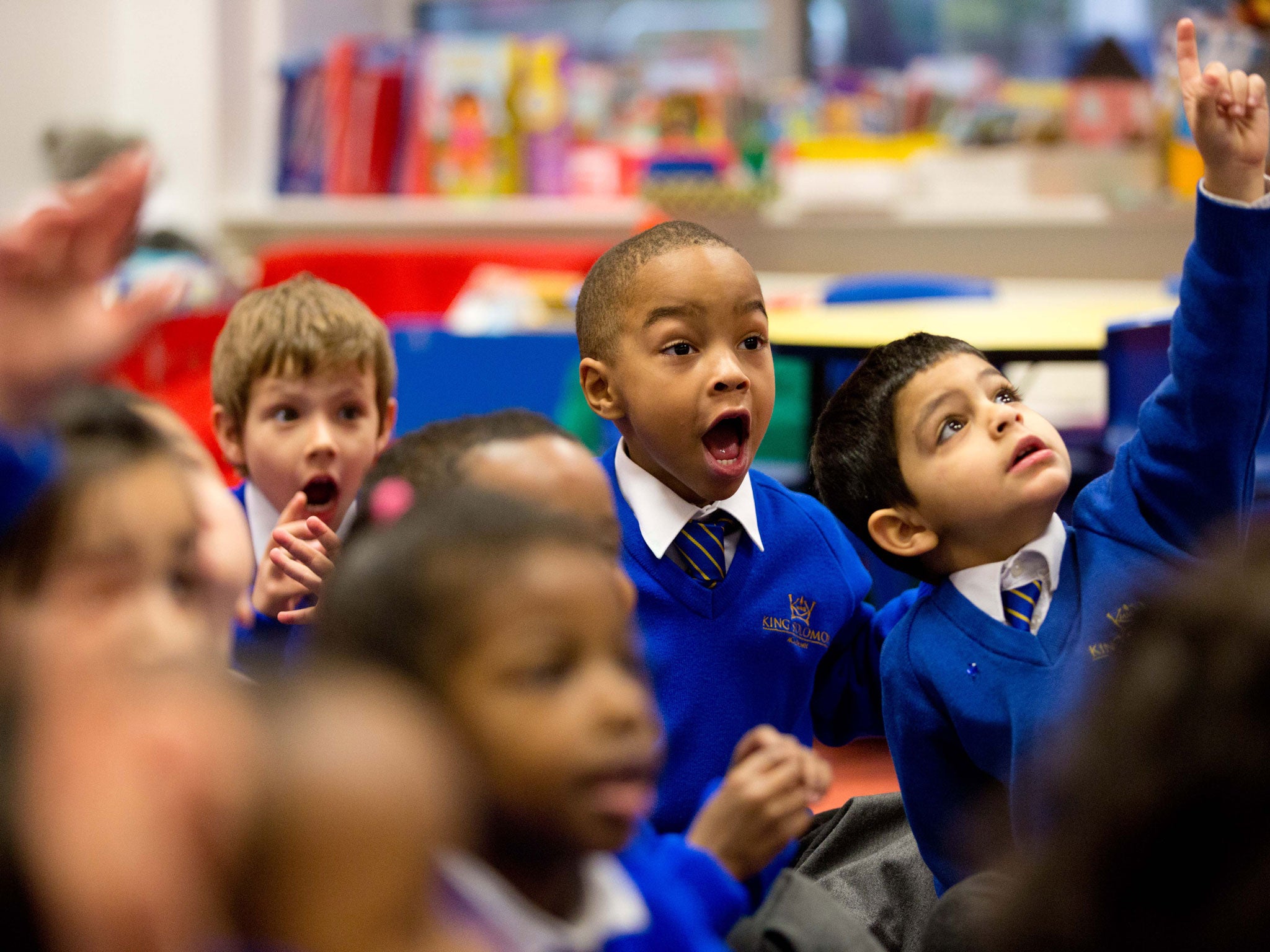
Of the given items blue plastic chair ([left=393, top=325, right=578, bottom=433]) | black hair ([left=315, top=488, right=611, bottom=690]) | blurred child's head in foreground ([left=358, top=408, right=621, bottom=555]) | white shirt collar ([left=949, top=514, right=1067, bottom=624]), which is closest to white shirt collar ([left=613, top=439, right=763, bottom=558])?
white shirt collar ([left=949, top=514, right=1067, bottom=624])

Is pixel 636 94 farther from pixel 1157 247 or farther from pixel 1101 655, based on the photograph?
pixel 1101 655

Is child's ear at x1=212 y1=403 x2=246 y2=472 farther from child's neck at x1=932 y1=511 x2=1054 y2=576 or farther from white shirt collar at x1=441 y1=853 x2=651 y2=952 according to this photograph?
white shirt collar at x1=441 y1=853 x2=651 y2=952

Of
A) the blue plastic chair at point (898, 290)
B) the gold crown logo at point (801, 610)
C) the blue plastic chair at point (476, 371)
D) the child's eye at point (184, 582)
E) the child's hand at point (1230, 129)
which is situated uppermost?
the child's hand at point (1230, 129)

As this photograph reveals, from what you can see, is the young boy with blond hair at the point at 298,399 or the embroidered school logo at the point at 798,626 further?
the young boy with blond hair at the point at 298,399

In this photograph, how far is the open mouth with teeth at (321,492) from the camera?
5.06ft

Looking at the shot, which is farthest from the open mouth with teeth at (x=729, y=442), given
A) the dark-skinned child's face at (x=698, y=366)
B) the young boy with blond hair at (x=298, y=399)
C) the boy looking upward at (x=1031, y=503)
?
the young boy with blond hair at (x=298, y=399)

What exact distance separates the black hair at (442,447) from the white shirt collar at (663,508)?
1.09ft

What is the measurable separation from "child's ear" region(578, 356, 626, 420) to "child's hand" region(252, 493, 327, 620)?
1.01ft

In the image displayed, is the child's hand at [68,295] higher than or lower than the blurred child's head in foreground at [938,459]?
higher

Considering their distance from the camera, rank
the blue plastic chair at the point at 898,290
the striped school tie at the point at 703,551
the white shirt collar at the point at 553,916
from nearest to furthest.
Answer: the white shirt collar at the point at 553,916
the striped school tie at the point at 703,551
the blue plastic chair at the point at 898,290

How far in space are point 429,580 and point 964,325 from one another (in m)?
Result: 1.92

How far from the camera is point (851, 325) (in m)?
2.45

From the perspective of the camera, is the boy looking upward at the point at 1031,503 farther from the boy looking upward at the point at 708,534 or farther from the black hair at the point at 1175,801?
the black hair at the point at 1175,801

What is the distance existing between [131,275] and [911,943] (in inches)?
119
